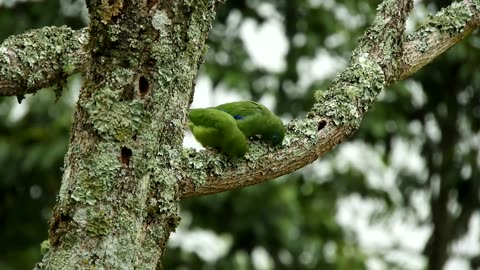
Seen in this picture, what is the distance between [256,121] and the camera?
10.8ft

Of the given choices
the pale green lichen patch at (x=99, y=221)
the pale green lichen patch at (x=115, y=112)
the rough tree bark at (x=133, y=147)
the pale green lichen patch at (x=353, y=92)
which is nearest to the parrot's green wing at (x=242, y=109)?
the pale green lichen patch at (x=353, y=92)

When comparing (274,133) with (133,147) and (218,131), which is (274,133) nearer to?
(218,131)

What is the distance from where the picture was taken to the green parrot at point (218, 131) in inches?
121

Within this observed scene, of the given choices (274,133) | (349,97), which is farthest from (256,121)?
(349,97)

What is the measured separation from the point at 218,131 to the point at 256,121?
185mm

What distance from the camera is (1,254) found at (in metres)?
8.79

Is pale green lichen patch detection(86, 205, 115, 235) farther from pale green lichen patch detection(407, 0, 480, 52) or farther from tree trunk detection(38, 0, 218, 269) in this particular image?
pale green lichen patch detection(407, 0, 480, 52)

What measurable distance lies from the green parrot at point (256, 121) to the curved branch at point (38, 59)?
0.55 metres

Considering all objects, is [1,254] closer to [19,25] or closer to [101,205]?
[19,25]

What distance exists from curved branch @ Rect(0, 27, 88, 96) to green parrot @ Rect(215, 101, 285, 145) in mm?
554

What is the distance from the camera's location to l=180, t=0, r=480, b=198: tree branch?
302 cm

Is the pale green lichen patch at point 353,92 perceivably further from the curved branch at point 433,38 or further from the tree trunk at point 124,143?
the tree trunk at point 124,143

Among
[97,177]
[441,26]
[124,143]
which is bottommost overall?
[97,177]

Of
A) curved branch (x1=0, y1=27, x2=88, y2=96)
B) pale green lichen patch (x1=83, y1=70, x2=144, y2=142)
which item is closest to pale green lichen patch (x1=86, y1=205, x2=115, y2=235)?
pale green lichen patch (x1=83, y1=70, x2=144, y2=142)
